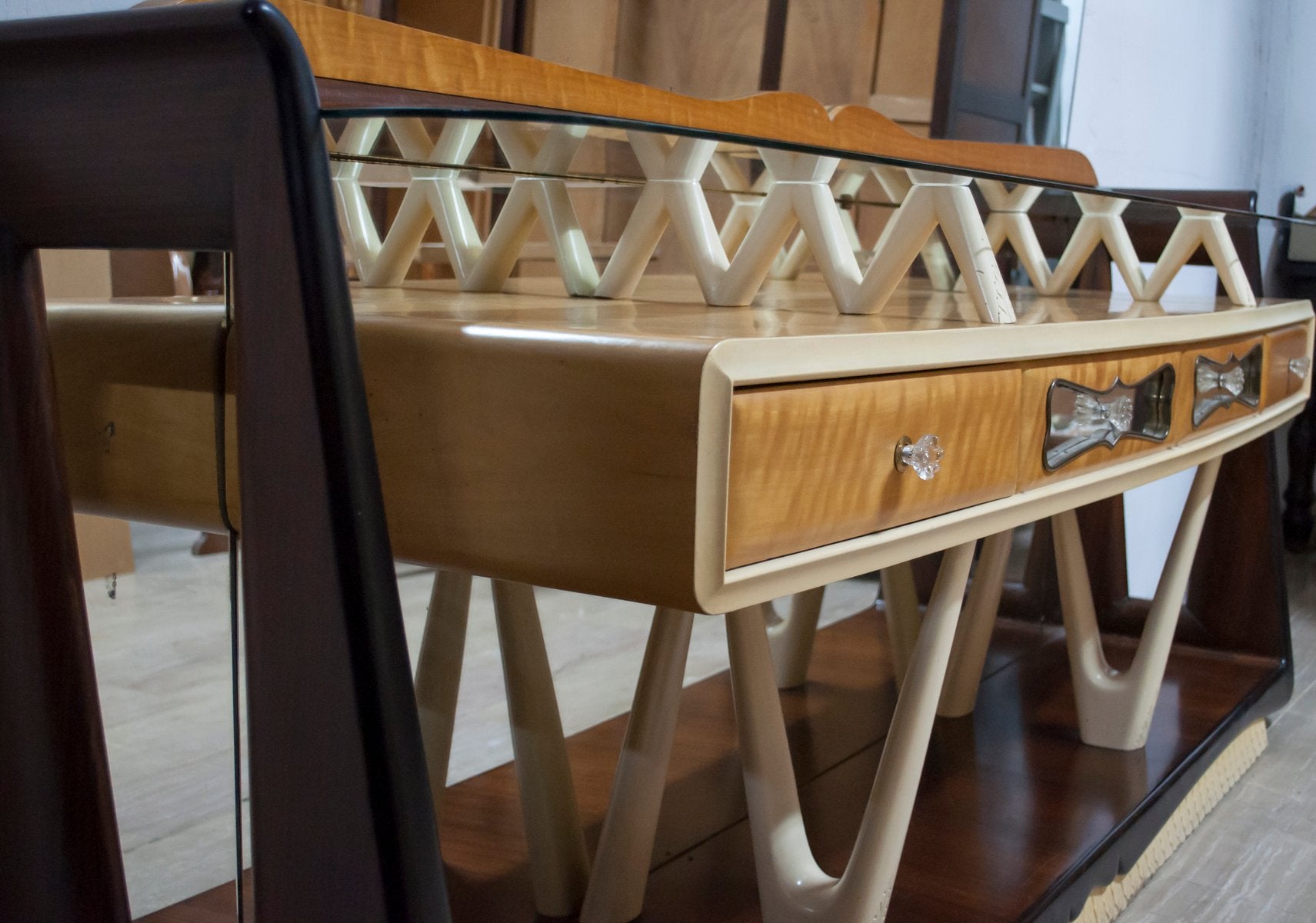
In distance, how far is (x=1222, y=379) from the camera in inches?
41.8

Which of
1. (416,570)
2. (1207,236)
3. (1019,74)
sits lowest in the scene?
(416,570)

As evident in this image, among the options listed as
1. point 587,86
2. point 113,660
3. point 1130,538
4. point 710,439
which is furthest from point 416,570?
point 710,439

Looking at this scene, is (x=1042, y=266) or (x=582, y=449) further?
(x=1042, y=266)

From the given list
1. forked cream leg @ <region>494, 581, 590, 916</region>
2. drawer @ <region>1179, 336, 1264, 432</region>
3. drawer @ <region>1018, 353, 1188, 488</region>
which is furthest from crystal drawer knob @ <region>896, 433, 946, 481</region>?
drawer @ <region>1179, 336, 1264, 432</region>

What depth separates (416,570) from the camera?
2410 mm

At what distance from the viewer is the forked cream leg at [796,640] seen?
4.62ft

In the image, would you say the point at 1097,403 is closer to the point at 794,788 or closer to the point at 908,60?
the point at 794,788

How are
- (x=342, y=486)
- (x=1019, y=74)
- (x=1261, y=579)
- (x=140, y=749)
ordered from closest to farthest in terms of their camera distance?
(x=342, y=486) → (x=140, y=749) → (x=1261, y=579) → (x=1019, y=74)

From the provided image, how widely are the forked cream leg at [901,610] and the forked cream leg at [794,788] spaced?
57 cm

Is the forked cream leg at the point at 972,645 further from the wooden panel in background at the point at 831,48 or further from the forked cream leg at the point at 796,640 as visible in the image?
the wooden panel in background at the point at 831,48

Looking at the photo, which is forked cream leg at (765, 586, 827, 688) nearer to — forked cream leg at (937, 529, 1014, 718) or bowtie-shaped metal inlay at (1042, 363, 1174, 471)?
forked cream leg at (937, 529, 1014, 718)

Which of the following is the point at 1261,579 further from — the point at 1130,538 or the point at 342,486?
the point at 342,486

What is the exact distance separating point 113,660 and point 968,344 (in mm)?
1422

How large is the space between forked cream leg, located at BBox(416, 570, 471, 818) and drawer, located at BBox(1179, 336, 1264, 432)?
56 cm
